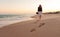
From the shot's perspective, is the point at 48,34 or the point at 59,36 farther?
the point at 48,34

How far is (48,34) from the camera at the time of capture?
4.30 meters

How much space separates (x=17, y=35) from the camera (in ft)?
15.0

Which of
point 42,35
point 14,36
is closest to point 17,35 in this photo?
point 14,36

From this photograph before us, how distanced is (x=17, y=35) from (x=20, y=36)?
18cm

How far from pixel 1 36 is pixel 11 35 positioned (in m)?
0.32

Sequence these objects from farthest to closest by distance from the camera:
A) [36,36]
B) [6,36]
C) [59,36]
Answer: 1. [6,36]
2. [36,36]
3. [59,36]

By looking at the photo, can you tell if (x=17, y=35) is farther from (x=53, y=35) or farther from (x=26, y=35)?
(x=53, y=35)

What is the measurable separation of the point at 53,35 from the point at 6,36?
147 centimetres

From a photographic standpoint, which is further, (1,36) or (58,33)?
(1,36)

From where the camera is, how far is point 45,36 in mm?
4168

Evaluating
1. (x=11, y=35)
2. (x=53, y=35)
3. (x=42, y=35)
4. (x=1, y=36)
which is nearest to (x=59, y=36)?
(x=53, y=35)

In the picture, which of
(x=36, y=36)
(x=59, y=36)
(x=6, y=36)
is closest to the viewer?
(x=59, y=36)

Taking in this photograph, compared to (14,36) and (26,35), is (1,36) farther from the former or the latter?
(26,35)

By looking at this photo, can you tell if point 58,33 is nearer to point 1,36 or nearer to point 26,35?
point 26,35
